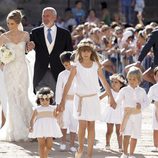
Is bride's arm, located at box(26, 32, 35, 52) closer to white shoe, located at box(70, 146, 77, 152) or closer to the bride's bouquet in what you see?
the bride's bouquet

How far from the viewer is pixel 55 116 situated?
11992 mm

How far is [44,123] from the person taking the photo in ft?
39.0

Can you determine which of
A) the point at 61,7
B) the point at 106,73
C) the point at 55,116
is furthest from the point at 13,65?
the point at 61,7

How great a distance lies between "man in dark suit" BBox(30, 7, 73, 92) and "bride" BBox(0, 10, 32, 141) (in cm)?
38

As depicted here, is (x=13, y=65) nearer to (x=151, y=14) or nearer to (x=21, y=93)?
(x=21, y=93)

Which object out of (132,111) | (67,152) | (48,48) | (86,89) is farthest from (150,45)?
(86,89)

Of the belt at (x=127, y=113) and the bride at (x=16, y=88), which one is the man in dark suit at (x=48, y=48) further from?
the belt at (x=127, y=113)

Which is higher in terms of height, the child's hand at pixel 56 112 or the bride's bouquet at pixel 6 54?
the bride's bouquet at pixel 6 54

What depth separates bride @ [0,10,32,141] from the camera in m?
14.1

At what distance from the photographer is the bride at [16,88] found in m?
14.1

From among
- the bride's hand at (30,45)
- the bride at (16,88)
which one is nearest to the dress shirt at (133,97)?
the bride's hand at (30,45)

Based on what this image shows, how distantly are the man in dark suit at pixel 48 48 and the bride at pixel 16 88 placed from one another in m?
0.38

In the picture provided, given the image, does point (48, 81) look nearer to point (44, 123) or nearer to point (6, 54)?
point (6, 54)

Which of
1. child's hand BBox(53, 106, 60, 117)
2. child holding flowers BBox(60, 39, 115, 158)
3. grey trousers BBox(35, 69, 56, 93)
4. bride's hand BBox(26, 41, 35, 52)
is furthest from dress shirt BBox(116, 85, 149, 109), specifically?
grey trousers BBox(35, 69, 56, 93)
